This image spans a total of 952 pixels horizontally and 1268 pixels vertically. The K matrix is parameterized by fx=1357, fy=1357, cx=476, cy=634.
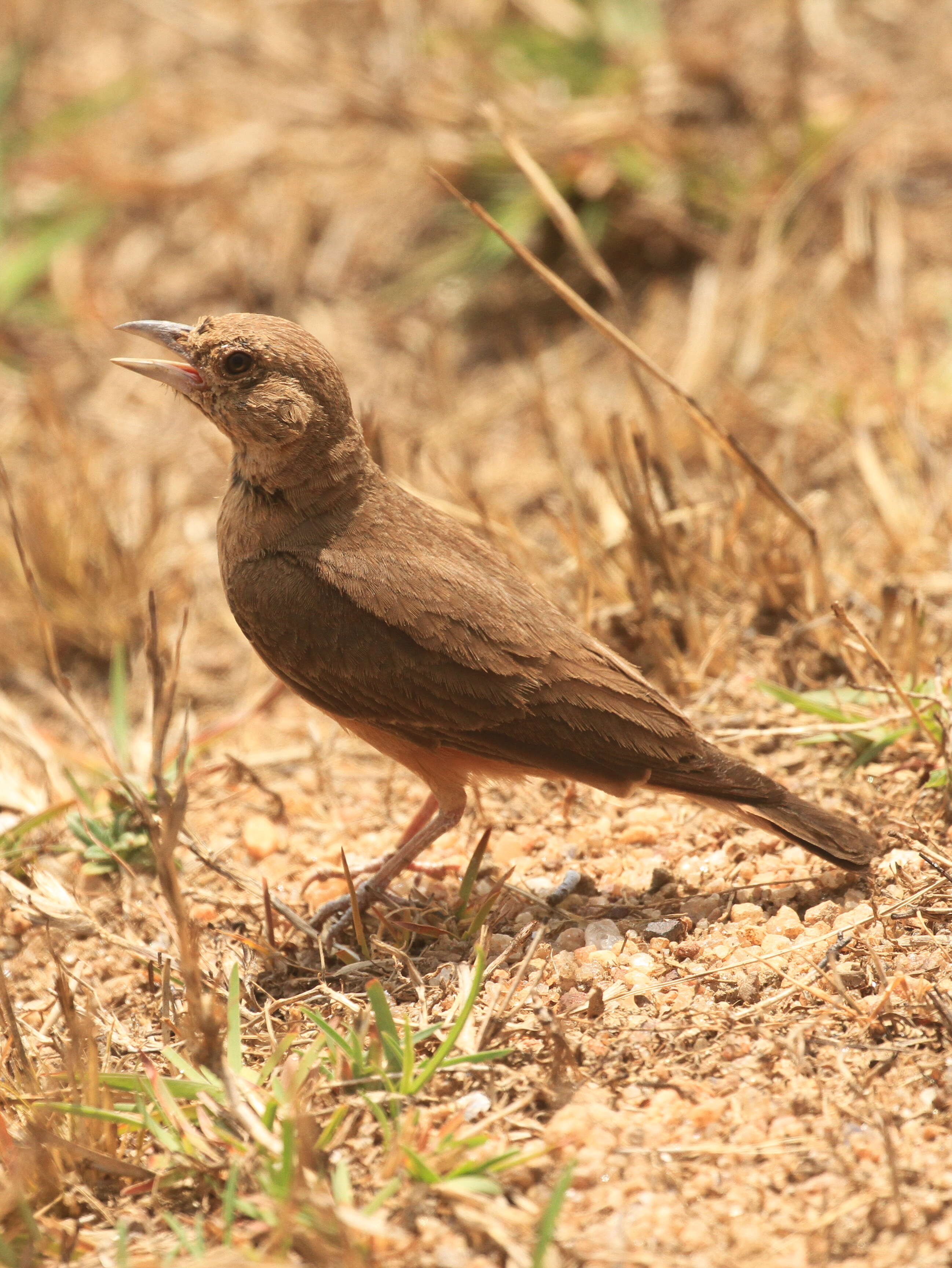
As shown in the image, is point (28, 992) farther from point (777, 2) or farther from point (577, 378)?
point (777, 2)

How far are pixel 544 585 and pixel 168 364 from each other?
1520mm

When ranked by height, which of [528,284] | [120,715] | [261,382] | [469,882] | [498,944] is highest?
[528,284]

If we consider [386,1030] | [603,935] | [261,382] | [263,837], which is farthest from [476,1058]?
[261,382]

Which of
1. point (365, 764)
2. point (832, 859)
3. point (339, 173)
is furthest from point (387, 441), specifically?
point (832, 859)

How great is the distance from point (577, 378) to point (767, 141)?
2066mm

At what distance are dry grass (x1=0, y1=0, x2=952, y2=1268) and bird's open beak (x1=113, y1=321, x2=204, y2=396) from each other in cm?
76

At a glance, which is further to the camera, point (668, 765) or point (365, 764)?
point (365, 764)

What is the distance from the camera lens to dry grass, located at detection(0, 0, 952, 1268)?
267cm

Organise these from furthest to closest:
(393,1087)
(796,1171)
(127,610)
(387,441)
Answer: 1. (387,441)
2. (127,610)
3. (393,1087)
4. (796,1171)

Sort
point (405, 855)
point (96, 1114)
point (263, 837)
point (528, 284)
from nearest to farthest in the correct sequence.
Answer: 1. point (96, 1114)
2. point (405, 855)
3. point (263, 837)
4. point (528, 284)

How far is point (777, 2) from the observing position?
743 cm

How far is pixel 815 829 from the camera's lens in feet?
11.1

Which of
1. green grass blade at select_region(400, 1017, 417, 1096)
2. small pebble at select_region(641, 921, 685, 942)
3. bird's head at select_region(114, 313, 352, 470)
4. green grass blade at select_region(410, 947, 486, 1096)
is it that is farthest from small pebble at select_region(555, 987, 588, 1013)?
bird's head at select_region(114, 313, 352, 470)

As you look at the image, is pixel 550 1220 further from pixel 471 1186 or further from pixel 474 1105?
pixel 474 1105
